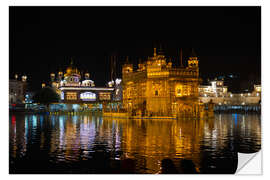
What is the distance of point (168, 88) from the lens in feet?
164

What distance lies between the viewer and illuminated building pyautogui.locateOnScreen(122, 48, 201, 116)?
4978 cm

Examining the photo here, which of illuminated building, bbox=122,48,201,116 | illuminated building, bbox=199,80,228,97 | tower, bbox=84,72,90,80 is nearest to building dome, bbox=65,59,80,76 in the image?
tower, bbox=84,72,90,80

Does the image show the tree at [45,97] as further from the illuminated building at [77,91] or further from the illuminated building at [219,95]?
the illuminated building at [219,95]

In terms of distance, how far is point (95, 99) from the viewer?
89125 mm

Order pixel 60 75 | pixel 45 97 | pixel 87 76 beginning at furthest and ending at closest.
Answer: pixel 60 75, pixel 87 76, pixel 45 97

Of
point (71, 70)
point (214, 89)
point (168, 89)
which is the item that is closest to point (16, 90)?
point (71, 70)

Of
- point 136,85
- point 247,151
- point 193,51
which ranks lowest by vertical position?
point 247,151

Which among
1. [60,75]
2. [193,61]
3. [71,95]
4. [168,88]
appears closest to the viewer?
[168,88]

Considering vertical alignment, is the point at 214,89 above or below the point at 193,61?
below

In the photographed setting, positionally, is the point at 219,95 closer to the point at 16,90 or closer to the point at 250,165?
the point at 16,90

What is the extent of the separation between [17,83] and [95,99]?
24771 millimetres

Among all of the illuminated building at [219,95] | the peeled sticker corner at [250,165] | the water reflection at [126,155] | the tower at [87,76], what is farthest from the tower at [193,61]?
the illuminated building at [219,95]

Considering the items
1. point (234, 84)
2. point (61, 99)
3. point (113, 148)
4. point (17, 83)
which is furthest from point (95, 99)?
point (113, 148)

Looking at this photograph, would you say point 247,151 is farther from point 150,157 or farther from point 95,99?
point 95,99
